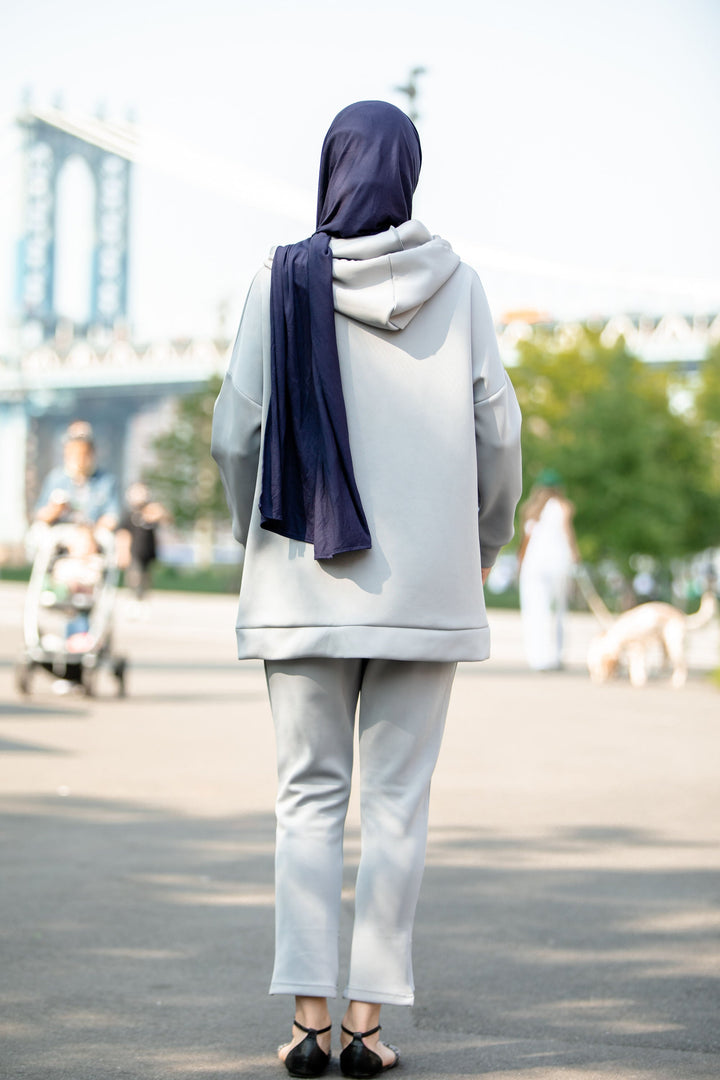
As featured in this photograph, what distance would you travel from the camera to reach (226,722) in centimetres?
826

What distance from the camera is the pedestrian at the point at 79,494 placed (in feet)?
29.6

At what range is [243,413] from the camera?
2.72 meters

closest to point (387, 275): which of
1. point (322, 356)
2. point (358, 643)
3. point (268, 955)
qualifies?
point (322, 356)

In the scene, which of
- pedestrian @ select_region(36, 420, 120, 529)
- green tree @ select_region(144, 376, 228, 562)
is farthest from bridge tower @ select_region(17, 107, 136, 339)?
pedestrian @ select_region(36, 420, 120, 529)

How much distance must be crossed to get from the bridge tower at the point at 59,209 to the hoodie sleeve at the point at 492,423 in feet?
217

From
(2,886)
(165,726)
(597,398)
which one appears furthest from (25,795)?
(597,398)

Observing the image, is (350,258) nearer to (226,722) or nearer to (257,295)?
(257,295)

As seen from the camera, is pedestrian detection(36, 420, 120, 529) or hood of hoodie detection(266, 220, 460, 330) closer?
hood of hoodie detection(266, 220, 460, 330)

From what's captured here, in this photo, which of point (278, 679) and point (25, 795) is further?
point (25, 795)

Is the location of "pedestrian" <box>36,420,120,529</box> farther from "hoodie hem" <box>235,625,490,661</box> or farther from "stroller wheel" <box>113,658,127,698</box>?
"hoodie hem" <box>235,625,490,661</box>

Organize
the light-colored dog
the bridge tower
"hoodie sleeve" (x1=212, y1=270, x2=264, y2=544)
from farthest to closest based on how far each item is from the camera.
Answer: the bridge tower, the light-colored dog, "hoodie sleeve" (x1=212, y1=270, x2=264, y2=544)

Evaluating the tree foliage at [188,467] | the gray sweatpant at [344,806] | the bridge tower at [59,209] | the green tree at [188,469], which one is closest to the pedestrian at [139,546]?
the gray sweatpant at [344,806]

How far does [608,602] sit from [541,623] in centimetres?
2308

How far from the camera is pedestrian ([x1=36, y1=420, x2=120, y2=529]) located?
9023 millimetres
